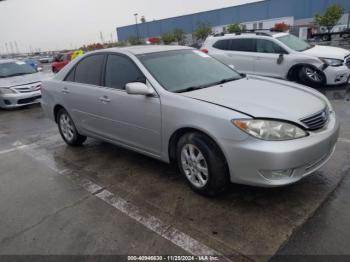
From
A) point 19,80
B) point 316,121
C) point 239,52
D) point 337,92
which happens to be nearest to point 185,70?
point 316,121

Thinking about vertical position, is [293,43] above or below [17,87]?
above

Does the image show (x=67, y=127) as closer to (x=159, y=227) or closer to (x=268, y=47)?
(x=159, y=227)

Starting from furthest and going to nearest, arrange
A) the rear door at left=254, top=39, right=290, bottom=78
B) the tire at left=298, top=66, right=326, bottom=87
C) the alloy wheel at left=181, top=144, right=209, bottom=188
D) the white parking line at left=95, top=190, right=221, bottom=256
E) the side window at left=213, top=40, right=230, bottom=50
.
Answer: the side window at left=213, top=40, right=230, bottom=50, the rear door at left=254, top=39, right=290, bottom=78, the tire at left=298, top=66, right=326, bottom=87, the alloy wheel at left=181, top=144, right=209, bottom=188, the white parking line at left=95, top=190, right=221, bottom=256

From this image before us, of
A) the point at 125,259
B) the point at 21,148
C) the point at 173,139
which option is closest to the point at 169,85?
the point at 173,139

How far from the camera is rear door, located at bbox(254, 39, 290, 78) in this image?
8336 millimetres

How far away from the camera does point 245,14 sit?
2216 inches

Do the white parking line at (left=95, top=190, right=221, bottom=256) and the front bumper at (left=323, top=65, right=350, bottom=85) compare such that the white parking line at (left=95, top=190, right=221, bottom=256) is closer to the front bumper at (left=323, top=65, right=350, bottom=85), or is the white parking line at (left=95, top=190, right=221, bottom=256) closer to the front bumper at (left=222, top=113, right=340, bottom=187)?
the front bumper at (left=222, top=113, right=340, bottom=187)

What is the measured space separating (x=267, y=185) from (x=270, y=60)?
21.4 ft

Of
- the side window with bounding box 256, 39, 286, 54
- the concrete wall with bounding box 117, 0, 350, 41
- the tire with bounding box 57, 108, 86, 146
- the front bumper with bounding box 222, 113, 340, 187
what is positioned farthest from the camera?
the concrete wall with bounding box 117, 0, 350, 41

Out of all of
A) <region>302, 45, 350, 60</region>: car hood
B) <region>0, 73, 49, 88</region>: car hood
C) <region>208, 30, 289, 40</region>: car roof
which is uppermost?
<region>208, 30, 289, 40</region>: car roof

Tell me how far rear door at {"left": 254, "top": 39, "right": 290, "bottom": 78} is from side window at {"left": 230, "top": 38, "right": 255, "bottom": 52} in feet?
0.70

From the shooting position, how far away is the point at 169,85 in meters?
3.50

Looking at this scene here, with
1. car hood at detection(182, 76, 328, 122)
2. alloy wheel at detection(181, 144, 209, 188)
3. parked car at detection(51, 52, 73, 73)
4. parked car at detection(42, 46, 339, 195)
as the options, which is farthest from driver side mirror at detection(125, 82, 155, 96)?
parked car at detection(51, 52, 73, 73)

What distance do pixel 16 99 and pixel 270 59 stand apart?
24.4 ft
